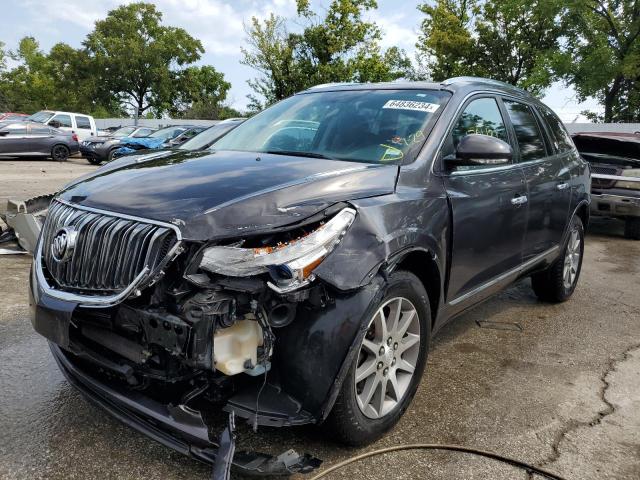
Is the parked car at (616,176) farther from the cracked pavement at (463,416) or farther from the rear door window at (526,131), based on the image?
the rear door window at (526,131)

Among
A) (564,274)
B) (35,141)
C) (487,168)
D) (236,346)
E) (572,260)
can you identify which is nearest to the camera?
(236,346)

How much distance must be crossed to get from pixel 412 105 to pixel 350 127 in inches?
15.8

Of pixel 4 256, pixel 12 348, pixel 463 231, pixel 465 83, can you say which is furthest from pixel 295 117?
pixel 4 256

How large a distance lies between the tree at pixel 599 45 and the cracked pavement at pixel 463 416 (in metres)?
26.6

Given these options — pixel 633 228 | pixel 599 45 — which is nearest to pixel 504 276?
pixel 633 228

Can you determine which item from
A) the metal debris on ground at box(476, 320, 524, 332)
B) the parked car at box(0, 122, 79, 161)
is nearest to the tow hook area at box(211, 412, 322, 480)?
the metal debris on ground at box(476, 320, 524, 332)

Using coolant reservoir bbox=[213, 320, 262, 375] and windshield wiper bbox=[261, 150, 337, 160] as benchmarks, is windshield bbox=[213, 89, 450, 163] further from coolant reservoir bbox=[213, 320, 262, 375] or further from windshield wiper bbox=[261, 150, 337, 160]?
coolant reservoir bbox=[213, 320, 262, 375]

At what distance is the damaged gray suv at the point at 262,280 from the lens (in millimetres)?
2092

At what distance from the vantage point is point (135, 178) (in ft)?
8.51

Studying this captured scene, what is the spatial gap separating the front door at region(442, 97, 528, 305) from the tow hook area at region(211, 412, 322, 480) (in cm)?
141

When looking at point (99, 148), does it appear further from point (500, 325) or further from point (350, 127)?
point (350, 127)

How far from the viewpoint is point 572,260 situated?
5.23 metres

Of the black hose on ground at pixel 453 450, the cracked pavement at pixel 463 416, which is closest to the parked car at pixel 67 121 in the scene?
the cracked pavement at pixel 463 416

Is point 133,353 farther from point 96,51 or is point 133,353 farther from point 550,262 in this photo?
point 96,51
